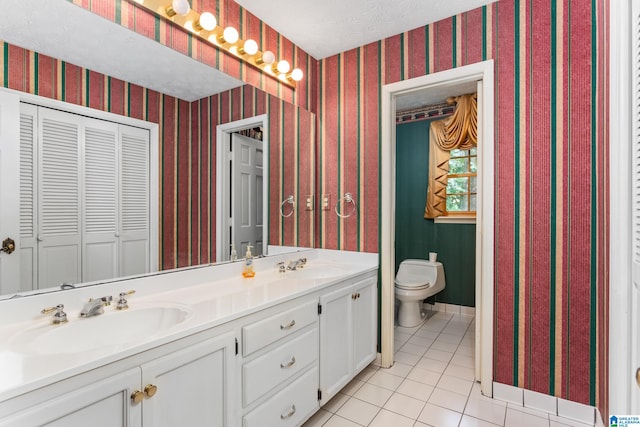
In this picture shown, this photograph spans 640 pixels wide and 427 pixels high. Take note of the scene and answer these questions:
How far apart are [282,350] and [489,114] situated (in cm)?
185

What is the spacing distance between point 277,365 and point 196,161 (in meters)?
1.13

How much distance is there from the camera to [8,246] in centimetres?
115

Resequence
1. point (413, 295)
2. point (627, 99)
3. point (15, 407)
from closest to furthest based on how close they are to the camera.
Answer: point (15, 407) → point (627, 99) → point (413, 295)

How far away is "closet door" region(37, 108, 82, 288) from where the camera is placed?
1234 millimetres

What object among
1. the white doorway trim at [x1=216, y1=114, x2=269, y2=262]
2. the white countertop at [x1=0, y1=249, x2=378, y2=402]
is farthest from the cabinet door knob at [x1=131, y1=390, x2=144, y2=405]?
the white doorway trim at [x1=216, y1=114, x2=269, y2=262]

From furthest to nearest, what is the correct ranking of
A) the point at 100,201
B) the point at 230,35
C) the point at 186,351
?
→ the point at 230,35
the point at 100,201
the point at 186,351

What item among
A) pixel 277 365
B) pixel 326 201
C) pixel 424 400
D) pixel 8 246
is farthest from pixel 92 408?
pixel 326 201

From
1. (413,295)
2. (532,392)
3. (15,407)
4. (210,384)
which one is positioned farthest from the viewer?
(413,295)

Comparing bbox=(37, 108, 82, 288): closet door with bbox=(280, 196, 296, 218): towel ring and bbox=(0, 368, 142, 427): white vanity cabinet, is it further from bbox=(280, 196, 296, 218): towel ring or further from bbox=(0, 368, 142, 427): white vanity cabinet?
bbox=(280, 196, 296, 218): towel ring

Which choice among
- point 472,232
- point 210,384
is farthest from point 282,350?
point 472,232

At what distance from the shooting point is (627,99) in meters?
1.06

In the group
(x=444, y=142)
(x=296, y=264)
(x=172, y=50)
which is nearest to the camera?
(x=172, y=50)

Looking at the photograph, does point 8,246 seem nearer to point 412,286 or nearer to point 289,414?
point 289,414

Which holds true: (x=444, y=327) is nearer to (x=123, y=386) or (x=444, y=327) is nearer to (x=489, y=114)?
(x=489, y=114)
